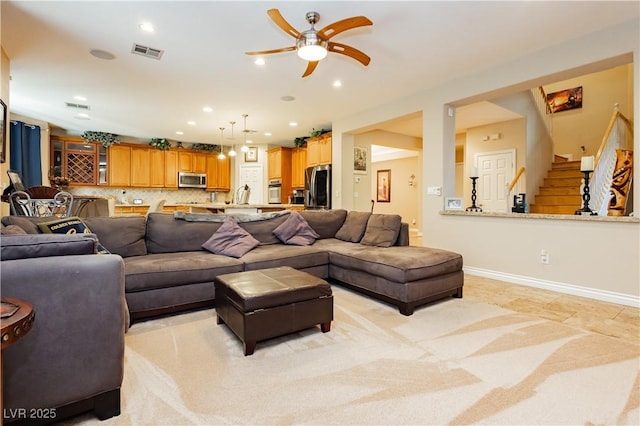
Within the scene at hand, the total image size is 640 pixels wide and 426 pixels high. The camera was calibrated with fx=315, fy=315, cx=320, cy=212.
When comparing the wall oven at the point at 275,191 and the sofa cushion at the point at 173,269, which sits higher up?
the wall oven at the point at 275,191

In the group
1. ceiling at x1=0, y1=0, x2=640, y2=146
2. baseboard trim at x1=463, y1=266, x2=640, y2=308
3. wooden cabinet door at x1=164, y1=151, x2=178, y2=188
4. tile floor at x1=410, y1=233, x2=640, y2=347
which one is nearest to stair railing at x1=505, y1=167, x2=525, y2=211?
ceiling at x1=0, y1=0, x2=640, y2=146

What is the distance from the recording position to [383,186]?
32.5ft

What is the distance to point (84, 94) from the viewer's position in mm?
4883

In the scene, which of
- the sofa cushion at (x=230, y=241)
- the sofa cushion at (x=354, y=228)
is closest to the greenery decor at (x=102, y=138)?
the sofa cushion at (x=230, y=241)

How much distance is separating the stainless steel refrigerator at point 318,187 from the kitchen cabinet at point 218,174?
3104 millimetres

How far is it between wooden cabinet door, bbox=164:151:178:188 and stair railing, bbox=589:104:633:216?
8.60 meters

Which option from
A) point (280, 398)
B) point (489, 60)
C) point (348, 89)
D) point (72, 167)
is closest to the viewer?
point (280, 398)

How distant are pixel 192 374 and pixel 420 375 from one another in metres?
1.25

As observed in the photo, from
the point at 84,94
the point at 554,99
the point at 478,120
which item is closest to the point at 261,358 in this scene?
the point at 84,94

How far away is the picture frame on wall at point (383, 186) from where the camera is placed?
9.73 metres

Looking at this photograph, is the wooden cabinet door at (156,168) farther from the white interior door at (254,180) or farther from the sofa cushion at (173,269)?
the sofa cushion at (173,269)

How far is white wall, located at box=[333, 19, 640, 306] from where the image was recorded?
9.77ft

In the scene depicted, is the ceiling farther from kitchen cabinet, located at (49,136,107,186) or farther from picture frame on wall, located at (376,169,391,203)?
picture frame on wall, located at (376,169,391,203)

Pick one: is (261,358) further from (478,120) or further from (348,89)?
(478,120)
